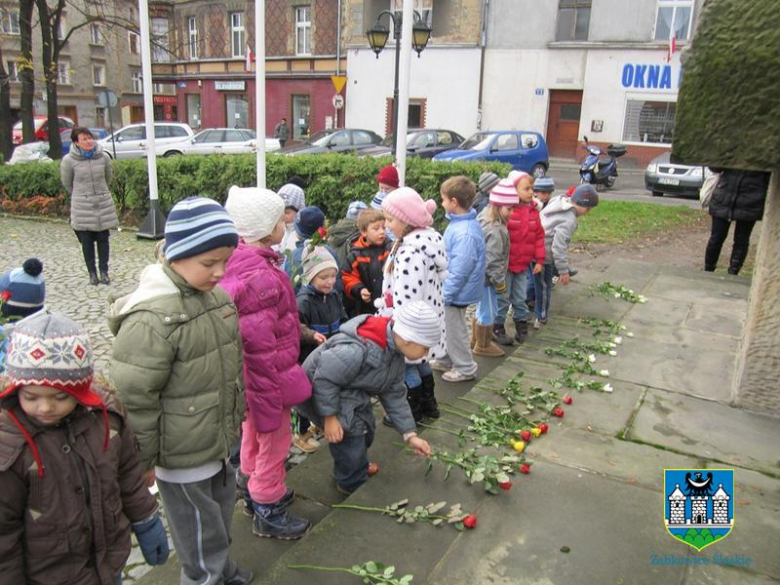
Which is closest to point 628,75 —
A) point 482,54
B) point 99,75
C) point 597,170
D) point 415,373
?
point 482,54

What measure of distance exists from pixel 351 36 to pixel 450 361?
91.2 feet

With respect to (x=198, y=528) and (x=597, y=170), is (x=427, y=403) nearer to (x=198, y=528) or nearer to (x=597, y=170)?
(x=198, y=528)

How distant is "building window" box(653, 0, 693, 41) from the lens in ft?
77.7

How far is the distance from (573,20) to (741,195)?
829 inches

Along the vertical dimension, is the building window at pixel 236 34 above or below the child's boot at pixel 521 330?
above

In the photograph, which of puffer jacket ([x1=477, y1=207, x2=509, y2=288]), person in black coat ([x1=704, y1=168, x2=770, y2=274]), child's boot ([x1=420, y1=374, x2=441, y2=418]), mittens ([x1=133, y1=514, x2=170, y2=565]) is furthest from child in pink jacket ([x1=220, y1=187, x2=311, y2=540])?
person in black coat ([x1=704, y1=168, x2=770, y2=274])

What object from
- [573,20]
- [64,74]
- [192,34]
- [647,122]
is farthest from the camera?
[64,74]

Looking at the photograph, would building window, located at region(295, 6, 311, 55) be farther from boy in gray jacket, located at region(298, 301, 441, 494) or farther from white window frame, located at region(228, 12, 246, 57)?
boy in gray jacket, located at region(298, 301, 441, 494)

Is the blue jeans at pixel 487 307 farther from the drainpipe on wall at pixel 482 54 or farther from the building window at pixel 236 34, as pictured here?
the building window at pixel 236 34

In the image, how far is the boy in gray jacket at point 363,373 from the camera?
2.96 metres

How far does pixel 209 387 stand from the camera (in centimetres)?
234

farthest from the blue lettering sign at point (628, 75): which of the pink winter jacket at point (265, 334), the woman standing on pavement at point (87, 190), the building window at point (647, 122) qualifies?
the pink winter jacket at point (265, 334)

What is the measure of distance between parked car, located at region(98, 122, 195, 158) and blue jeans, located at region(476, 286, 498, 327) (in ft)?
64.1

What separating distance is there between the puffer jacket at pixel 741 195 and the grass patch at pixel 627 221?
10.7ft
